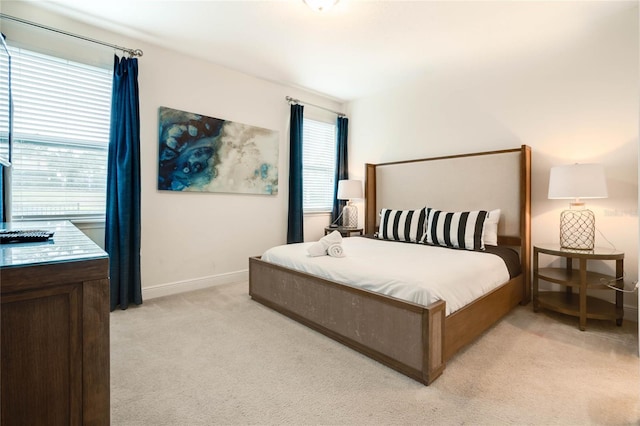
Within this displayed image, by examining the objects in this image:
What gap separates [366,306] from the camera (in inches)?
77.9

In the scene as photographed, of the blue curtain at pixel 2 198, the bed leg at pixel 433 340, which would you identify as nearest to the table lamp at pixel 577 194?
the bed leg at pixel 433 340

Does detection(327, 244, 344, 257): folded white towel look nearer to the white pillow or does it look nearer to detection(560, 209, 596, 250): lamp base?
the white pillow

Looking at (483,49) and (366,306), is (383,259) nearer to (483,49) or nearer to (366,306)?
(366,306)

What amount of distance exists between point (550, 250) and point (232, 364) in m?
2.65

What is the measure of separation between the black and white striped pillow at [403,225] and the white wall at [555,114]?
0.90 metres

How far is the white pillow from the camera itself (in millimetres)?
3092

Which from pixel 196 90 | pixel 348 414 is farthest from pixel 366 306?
pixel 196 90

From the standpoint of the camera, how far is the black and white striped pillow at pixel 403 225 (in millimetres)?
3420

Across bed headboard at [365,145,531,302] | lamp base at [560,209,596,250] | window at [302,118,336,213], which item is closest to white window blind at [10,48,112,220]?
window at [302,118,336,213]

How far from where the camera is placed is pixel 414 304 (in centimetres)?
173

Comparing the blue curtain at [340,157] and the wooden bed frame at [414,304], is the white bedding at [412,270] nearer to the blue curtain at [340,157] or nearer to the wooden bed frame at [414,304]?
the wooden bed frame at [414,304]

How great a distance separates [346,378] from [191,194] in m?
2.56

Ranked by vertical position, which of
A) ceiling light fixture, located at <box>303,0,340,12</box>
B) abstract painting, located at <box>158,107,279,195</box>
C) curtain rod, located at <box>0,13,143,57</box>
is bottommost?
abstract painting, located at <box>158,107,279,195</box>

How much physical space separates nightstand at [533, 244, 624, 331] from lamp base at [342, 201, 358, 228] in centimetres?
241
